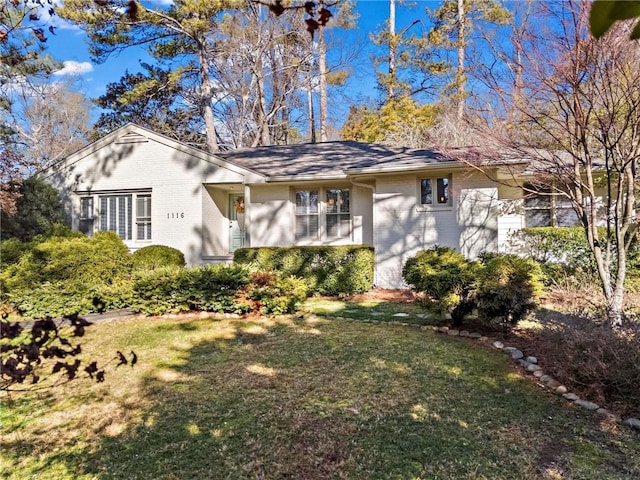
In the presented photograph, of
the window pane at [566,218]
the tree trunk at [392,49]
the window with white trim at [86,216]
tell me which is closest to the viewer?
the window pane at [566,218]

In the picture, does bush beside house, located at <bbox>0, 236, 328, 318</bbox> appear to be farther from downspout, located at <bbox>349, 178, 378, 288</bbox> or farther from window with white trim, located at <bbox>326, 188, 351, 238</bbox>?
window with white trim, located at <bbox>326, 188, 351, 238</bbox>

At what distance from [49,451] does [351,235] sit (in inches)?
396

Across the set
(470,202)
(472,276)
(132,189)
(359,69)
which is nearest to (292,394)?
(472,276)

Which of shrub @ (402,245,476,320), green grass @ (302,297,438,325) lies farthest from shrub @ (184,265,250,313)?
shrub @ (402,245,476,320)

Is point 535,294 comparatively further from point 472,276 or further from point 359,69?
point 359,69

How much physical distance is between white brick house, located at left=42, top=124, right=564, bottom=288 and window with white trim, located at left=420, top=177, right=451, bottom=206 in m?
0.03

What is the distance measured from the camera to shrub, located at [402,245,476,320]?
616cm

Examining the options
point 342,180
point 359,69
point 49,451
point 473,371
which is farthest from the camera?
point 359,69

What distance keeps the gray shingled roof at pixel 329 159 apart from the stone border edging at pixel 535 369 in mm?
5334

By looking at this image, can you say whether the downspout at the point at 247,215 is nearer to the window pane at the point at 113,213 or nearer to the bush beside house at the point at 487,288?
the window pane at the point at 113,213

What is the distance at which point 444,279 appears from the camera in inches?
250

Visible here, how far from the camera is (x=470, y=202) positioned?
11062 mm

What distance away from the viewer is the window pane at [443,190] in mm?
11328

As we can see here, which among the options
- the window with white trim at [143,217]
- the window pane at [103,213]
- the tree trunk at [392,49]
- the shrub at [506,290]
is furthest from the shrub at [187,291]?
the tree trunk at [392,49]
